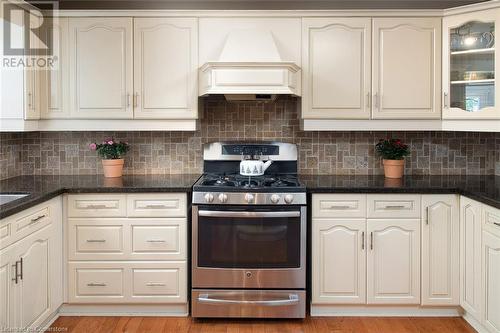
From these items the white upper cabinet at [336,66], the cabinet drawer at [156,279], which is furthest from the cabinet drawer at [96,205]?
the white upper cabinet at [336,66]

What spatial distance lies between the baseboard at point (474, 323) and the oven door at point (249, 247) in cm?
110

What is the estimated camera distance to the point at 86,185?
313cm

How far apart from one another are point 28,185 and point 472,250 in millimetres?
2913

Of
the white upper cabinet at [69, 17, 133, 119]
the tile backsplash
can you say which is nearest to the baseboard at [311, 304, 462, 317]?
the tile backsplash

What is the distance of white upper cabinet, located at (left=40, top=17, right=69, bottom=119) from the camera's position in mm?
3352

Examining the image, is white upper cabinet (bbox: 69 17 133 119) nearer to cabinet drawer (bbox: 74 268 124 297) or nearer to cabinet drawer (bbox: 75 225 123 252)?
cabinet drawer (bbox: 75 225 123 252)

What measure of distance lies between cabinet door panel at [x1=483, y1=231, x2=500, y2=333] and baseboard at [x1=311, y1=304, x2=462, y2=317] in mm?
453

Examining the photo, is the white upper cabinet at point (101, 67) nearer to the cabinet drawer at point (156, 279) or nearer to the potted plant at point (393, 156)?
the cabinet drawer at point (156, 279)

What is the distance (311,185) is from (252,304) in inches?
34.4

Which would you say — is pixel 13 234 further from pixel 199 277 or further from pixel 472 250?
pixel 472 250

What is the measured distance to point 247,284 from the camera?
3045mm

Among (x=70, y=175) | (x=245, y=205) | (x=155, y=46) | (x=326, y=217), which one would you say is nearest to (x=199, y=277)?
(x=245, y=205)

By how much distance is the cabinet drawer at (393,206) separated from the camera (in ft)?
10.1

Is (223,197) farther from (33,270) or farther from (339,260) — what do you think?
(33,270)
